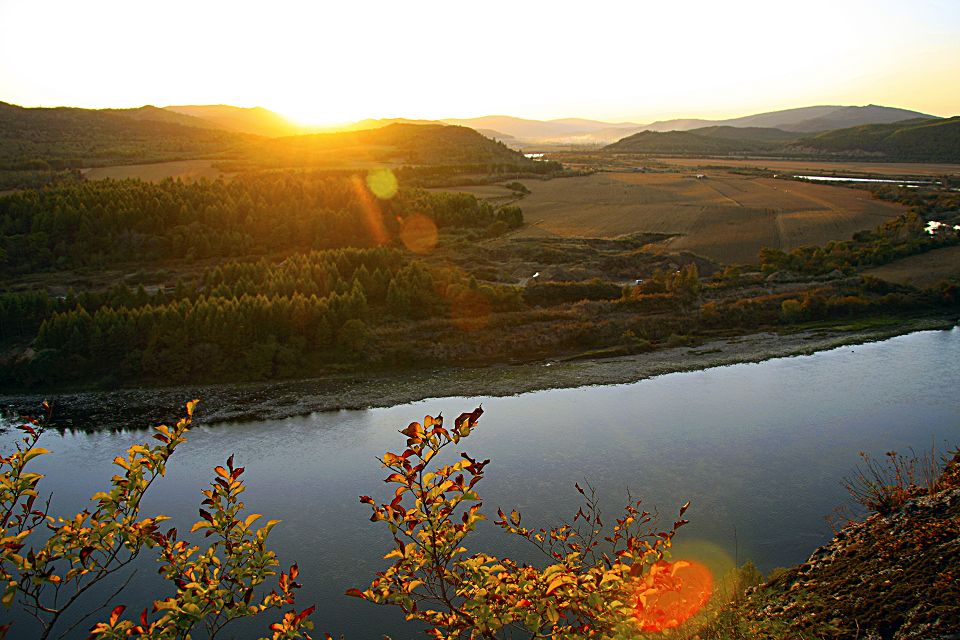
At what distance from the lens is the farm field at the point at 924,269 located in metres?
31.9

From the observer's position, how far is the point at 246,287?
27.7m

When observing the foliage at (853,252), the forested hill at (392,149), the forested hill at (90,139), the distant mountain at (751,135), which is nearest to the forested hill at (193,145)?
the forested hill at (90,139)

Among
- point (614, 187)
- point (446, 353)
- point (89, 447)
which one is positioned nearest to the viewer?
point (89, 447)

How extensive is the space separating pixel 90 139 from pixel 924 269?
8250 cm

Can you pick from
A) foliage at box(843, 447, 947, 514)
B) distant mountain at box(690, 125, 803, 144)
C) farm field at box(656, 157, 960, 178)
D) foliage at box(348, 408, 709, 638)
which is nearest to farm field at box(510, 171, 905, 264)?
farm field at box(656, 157, 960, 178)

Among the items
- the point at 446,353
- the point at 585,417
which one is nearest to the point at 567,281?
the point at 446,353

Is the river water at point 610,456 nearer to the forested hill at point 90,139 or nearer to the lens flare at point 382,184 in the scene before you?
the lens flare at point 382,184

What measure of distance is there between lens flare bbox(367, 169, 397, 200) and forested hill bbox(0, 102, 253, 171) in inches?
910

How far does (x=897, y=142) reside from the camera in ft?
356

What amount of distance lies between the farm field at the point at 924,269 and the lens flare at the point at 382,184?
29.2m

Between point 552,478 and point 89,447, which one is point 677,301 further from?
point 89,447

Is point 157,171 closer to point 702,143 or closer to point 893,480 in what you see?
point 893,480

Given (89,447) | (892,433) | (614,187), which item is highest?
(614,187)

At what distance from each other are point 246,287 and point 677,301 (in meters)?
17.9
